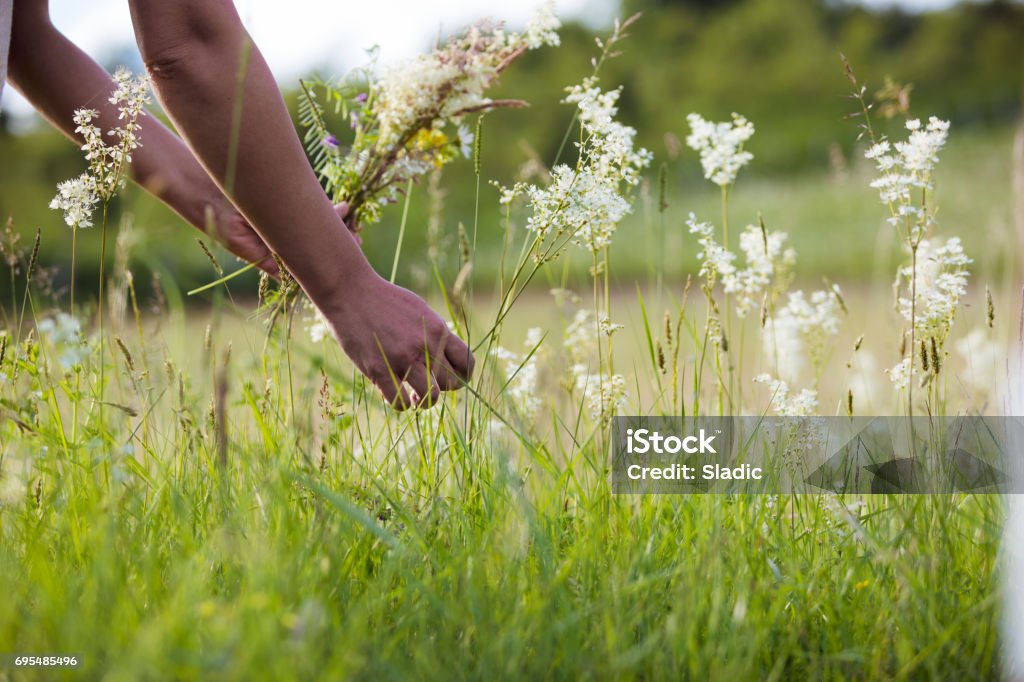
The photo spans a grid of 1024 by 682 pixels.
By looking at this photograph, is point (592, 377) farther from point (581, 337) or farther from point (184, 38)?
point (184, 38)

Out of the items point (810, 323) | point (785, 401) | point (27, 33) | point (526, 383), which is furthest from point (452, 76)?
point (810, 323)

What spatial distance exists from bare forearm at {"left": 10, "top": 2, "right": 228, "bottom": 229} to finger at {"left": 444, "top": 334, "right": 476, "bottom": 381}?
68 centimetres

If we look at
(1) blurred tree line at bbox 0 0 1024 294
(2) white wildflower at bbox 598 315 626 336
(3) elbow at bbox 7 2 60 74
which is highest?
(1) blurred tree line at bbox 0 0 1024 294

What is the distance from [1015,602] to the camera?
1.25 metres

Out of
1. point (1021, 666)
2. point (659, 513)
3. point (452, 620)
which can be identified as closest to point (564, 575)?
point (452, 620)

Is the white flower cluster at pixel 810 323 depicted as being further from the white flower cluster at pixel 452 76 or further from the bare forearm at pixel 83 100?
→ the bare forearm at pixel 83 100

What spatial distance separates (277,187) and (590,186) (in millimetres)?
593

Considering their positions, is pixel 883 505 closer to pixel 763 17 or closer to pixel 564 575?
pixel 564 575

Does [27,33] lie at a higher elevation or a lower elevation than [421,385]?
higher

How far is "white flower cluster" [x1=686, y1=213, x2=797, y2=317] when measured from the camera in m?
1.89

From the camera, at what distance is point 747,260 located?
2104 mm

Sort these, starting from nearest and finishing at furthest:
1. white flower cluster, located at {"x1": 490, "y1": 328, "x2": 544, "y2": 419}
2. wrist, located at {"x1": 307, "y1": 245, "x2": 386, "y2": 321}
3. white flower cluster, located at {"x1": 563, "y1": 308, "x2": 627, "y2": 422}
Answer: wrist, located at {"x1": 307, "y1": 245, "x2": 386, "y2": 321} < white flower cluster, located at {"x1": 563, "y1": 308, "x2": 627, "y2": 422} < white flower cluster, located at {"x1": 490, "y1": 328, "x2": 544, "y2": 419}

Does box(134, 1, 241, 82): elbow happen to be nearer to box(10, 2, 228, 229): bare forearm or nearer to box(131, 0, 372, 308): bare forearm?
box(131, 0, 372, 308): bare forearm

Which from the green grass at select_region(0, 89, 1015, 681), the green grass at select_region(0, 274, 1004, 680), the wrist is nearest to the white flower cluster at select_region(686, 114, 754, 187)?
the green grass at select_region(0, 89, 1015, 681)
